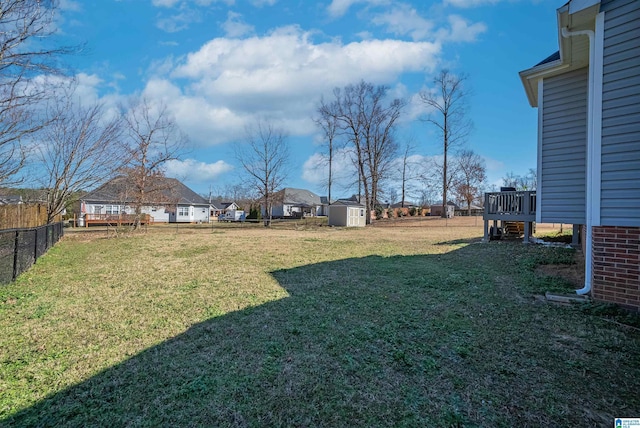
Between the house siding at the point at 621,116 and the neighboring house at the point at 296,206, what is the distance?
135 feet

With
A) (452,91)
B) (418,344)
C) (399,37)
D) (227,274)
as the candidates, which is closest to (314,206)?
(452,91)

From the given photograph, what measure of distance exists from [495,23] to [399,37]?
287 cm

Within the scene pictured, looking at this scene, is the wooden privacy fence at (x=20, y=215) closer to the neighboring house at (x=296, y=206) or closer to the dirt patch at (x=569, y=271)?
the dirt patch at (x=569, y=271)

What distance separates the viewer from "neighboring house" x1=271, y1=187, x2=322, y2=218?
4675 cm

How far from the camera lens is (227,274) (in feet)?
20.2

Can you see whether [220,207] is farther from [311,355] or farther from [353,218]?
[311,355]

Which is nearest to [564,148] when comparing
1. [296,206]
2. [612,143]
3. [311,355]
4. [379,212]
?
[612,143]

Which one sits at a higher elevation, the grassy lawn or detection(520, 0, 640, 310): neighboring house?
detection(520, 0, 640, 310): neighboring house

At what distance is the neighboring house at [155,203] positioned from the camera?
17625mm

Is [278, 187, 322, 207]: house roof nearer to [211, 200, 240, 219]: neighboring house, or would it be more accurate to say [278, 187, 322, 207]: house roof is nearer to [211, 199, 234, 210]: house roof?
[211, 200, 240, 219]: neighboring house

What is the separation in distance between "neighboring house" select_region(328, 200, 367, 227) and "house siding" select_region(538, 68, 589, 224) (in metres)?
A: 19.0

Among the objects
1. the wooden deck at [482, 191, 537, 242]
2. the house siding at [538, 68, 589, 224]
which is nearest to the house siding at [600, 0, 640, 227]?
the house siding at [538, 68, 589, 224]

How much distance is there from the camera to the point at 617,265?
3855 mm

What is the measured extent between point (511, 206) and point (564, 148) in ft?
15.0
